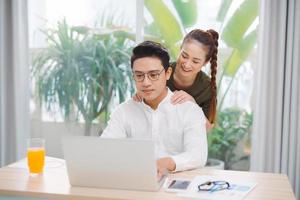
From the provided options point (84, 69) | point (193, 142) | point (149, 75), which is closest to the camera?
point (193, 142)

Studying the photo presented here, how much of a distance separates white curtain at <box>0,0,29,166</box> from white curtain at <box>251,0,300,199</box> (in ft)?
6.54

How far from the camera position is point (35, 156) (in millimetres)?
1857

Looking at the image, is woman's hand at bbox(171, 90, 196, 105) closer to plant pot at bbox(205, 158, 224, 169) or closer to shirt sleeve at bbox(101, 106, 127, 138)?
shirt sleeve at bbox(101, 106, 127, 138)

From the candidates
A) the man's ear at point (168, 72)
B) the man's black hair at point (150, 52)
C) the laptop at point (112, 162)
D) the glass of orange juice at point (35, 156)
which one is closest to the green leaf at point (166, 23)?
the man's ear at point (168, 72)

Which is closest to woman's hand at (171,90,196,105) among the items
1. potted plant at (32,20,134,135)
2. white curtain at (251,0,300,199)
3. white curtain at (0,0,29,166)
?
white curtain at (251,0,300,199)

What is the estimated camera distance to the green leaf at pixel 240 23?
10.4ft

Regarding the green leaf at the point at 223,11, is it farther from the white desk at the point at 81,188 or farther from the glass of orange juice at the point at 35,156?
the glass of orange juice at the point at 35,156

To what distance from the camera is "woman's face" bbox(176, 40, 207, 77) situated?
8.95ft

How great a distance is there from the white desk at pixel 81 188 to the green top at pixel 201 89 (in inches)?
35.1

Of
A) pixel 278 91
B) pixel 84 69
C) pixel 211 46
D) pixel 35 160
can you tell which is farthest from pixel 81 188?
pixel 84 69

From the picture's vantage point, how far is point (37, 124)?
3.82 metres

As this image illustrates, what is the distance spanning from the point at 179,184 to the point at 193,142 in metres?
0.58

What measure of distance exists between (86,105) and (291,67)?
1.79 meters

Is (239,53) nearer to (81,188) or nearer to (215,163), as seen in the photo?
(215,163)
